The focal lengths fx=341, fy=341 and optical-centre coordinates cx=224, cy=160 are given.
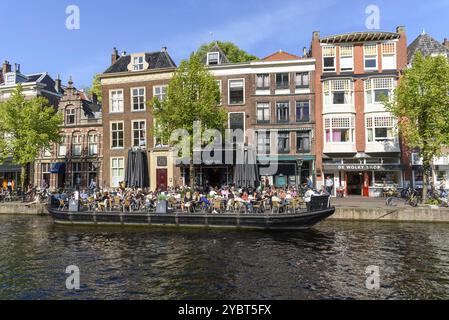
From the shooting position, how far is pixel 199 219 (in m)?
21.7

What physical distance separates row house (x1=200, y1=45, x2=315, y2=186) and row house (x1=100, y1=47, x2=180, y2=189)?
5528 millimetres

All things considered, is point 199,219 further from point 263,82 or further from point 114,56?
point 114,56

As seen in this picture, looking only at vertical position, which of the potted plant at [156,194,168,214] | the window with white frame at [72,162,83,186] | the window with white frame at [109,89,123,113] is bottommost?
the potted plant at [156,194,168,214]

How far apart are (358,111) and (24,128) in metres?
33.5

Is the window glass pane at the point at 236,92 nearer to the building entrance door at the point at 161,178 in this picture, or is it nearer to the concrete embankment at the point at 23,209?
the building entrance door at the point at 161,178

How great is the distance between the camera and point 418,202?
27.1 m

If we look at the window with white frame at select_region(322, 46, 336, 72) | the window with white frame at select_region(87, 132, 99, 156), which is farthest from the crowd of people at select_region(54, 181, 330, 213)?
the window with white frame at select_region(322, 46, 336, 72)

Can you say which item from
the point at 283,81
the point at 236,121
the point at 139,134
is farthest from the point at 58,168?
the point at 283,81

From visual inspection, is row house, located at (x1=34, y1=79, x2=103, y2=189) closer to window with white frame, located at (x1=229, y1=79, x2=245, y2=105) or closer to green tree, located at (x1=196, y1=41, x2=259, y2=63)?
window with white frame, located at (x1=229, y1=79, x2=245, y2=105)

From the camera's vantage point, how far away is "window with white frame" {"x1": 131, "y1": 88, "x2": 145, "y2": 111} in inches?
1545
